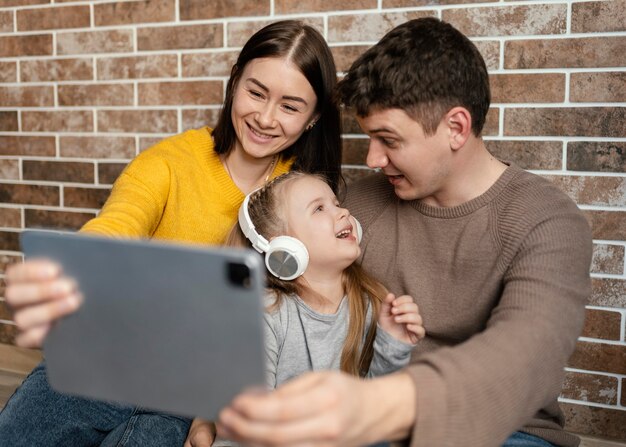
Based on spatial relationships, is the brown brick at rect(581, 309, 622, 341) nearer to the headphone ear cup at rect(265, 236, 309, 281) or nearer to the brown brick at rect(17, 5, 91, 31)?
the headphone ear cup at rect(265, 236, 309, 281)

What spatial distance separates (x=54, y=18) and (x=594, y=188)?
6.34 feet

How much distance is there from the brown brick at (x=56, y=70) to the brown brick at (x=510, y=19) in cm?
128

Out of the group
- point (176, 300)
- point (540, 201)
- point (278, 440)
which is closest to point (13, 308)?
point (176, 300)

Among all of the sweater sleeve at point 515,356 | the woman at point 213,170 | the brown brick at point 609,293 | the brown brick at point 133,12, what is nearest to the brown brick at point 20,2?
the brown brick at point 133,12

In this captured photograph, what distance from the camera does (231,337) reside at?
27.7 inches

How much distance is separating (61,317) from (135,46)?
1.63 meters

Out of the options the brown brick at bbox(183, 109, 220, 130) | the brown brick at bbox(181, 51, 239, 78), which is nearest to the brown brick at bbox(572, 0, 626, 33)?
the brown brick at bbox(181, 51, 239, 78)

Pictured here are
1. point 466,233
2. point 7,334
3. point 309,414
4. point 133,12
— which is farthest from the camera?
point 7,334

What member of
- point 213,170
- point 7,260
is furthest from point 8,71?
point 213,170

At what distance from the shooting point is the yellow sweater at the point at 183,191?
157 cm

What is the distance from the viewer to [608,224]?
1804 millimetres

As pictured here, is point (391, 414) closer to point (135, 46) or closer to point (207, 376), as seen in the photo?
point (207, 376)

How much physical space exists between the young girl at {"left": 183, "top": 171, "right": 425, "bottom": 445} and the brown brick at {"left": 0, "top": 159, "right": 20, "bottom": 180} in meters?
1.35

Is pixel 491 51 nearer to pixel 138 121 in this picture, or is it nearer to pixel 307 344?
pixel 307 344
